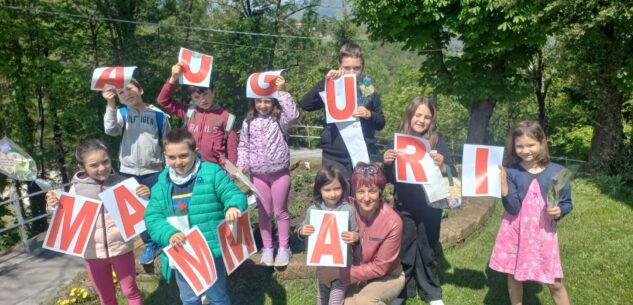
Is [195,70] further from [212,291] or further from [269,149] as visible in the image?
[212,291]

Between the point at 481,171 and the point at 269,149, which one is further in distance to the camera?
the point at 269,149

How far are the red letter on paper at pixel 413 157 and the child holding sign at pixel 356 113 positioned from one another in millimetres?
468

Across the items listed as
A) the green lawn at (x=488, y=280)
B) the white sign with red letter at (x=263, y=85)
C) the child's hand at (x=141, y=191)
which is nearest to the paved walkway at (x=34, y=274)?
the green lawn at (x=488, y=280)

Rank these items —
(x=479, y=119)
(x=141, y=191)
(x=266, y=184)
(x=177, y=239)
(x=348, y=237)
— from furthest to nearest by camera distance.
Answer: (x=479, y=119) < (x=266, y=184) < (x=141, y=191) < (x=348, y=237) < (x=177, y=239)

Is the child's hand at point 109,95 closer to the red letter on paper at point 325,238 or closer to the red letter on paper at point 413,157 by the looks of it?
the red letter on paper at point 325,238

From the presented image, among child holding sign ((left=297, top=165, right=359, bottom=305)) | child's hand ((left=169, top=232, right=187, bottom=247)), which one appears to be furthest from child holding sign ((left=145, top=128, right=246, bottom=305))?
child holding sign ((left=297, top=165, right=359, bottom=305))

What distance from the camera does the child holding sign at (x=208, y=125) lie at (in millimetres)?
3943

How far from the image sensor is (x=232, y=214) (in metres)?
2.90

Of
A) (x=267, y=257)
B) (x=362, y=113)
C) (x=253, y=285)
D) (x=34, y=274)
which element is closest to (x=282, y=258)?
(x=267, y=257)

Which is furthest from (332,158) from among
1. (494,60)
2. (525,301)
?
(494,60)

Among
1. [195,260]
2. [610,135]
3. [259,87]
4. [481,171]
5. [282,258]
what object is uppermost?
[259,87]

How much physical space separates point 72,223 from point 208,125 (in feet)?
4.38

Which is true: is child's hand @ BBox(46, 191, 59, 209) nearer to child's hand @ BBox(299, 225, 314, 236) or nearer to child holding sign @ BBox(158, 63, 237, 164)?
child holding sign @ BBox(158, 63, 237, 164)

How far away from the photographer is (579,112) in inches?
639
